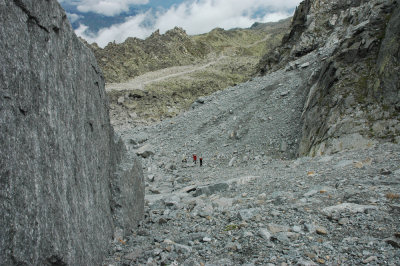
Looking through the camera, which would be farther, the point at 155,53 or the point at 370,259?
the point at 155,53

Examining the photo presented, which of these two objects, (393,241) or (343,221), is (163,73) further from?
(393,241)

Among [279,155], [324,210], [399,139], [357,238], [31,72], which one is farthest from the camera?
[279,155]

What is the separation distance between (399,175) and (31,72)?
9182 millimetres

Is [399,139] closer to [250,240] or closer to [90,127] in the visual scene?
[250,240]

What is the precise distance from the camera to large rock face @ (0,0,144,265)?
3.91m

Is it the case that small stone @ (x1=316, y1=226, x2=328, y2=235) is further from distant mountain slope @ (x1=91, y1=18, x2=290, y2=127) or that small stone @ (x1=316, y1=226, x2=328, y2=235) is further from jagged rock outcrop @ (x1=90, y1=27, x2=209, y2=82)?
jagged rock outcrop @ (x1=90, y1=27, x2=209, y2=82)

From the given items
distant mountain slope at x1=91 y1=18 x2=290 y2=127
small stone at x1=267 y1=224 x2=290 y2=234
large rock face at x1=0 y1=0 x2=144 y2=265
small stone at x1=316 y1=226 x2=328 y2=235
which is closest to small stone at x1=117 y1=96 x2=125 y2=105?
distant mountain slope at x1=91 y1=18 x2=290 y2=127

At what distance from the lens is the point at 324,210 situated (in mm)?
7023

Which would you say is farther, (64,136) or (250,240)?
(250,240)

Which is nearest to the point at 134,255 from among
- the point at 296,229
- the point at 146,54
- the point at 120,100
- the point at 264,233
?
the point at 264,233

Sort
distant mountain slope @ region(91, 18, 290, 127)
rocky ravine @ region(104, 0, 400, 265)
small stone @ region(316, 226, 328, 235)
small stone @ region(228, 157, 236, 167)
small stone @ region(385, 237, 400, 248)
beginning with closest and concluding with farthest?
1. small stone @ region(385, 237, 400, 248)
2. rocky ravine @ region(104, 0, 400, 265)
3. small stone @ region(316, 226, 328, 235)
4. small stone @ region(228, 157, 236, 167)
5. distant mountain slope @ region(91, 18, 290, 127)

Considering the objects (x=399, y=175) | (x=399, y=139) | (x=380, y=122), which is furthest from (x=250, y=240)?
(x=380, y=122)

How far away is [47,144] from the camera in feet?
15.2

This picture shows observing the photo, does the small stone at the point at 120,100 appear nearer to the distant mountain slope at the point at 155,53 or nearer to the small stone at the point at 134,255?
the distant mountain slope at the point at 155,53
